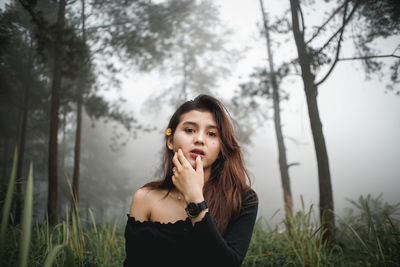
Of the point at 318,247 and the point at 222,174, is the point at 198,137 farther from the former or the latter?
the point at 318,247

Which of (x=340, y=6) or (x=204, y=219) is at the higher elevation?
(x=340, y=6)

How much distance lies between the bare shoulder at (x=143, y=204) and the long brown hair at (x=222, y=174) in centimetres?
9

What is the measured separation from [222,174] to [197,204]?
1.42 ft

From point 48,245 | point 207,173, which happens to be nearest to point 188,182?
point 207,173

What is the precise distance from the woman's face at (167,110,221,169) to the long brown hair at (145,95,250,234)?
6cm

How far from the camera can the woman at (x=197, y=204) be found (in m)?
0.96

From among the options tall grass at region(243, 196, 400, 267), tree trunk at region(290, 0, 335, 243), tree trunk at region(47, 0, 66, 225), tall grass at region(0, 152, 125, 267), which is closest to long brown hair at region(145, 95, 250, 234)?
tall grass at region(0, 152, 125, 267)

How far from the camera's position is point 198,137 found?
1239mm

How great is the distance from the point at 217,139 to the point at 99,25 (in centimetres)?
740

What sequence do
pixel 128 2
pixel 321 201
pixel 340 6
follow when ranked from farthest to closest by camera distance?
pixel 128 2 < pixel 340 6 < pixel 321 201

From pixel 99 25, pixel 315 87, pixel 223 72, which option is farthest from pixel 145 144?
pixel 315 87

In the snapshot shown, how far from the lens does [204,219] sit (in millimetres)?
926

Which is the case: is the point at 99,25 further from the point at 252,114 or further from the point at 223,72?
the point at 252,114

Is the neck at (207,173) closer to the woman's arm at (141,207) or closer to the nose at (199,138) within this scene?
the nose at (199,138)
